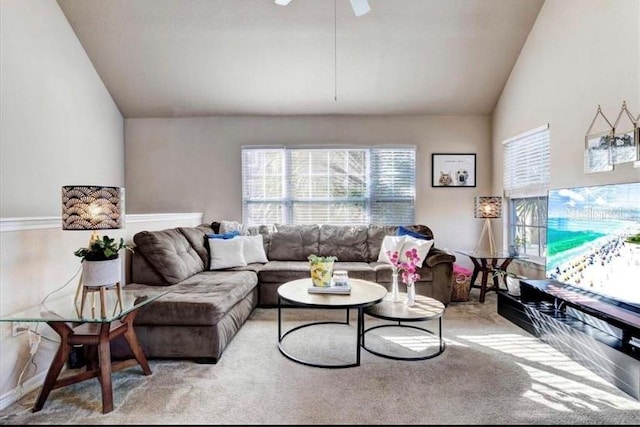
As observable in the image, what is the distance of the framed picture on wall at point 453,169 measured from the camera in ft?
16.9

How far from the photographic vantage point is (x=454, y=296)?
13.6 ft

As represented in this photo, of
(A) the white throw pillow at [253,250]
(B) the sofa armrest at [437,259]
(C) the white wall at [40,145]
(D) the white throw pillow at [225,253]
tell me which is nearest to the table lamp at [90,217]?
(C) the white wall at [40,145]

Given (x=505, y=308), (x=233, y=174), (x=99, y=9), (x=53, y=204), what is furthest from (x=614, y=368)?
(x=99, y=9)

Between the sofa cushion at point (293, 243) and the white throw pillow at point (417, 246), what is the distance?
1.13 metres

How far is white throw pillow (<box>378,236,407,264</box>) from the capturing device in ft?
14.0

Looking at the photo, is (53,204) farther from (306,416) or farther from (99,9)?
(306,416)

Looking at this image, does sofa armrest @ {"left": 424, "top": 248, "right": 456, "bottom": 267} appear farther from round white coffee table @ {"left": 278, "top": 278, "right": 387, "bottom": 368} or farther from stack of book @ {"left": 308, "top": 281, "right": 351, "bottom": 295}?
stack of book @ {"left": 308, "top": 281, "right": 351, "bottom": 295}

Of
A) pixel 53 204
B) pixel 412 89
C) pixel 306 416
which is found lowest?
pixel 306 416

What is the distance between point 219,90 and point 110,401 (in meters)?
Answer: 3.84

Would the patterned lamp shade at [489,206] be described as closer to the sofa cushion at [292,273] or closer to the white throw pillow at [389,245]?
the white throw pillow at [389,245]

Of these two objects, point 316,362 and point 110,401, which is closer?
point 110,401

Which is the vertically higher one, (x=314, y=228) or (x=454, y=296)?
(x=314, y=228)

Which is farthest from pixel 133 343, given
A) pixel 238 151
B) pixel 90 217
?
pixel 238 151

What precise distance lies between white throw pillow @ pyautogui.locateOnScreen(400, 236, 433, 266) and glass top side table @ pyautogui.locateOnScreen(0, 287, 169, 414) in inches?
108
